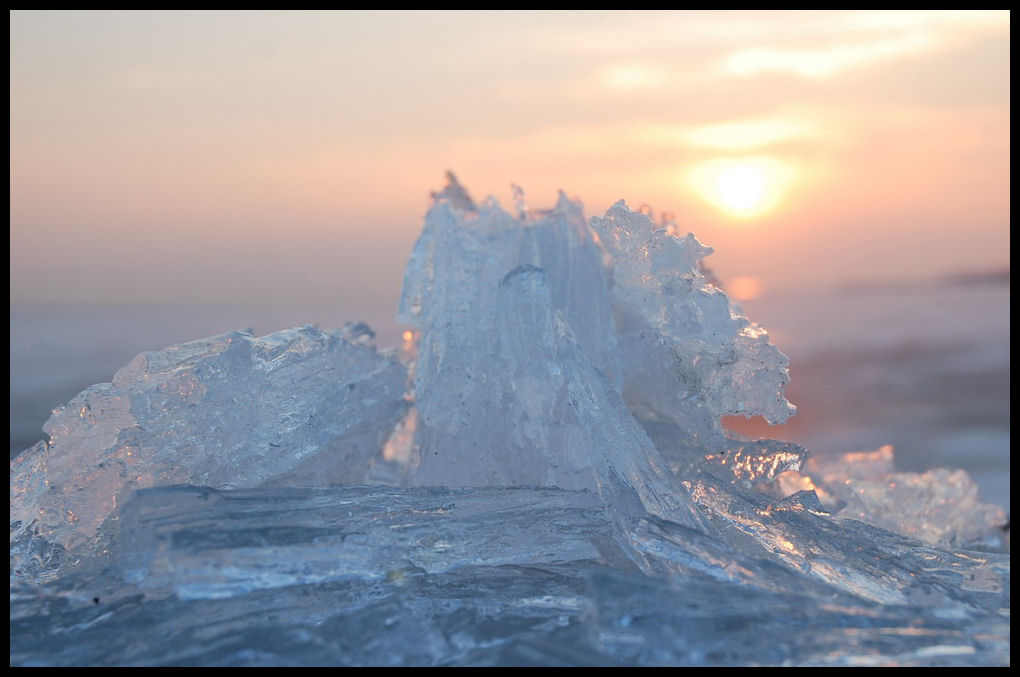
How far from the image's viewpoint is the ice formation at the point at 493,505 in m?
2.08

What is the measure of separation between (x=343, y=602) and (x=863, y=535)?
1696 millimetres

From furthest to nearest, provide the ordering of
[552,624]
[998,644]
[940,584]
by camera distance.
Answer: [940,584], [552,624], [998,644]

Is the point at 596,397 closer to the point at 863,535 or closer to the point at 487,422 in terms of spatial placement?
the point at 487,422

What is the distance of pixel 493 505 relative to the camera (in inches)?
102

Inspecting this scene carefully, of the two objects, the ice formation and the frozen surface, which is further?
the frozen surface

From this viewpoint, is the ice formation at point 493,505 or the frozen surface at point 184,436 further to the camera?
the frozen surface at point 184,436

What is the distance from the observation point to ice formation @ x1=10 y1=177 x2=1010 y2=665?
2.08 metres

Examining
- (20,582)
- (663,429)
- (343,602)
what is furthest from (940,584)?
(20,582)

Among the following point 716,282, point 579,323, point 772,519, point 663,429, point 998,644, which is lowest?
point 998,644

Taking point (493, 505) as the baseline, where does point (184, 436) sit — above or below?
above

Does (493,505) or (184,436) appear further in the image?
(184,436)

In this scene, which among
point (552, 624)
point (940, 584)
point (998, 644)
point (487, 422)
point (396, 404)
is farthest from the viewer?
point (396, 404)

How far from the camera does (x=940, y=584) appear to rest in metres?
2.50

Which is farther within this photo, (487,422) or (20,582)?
(487,422)
